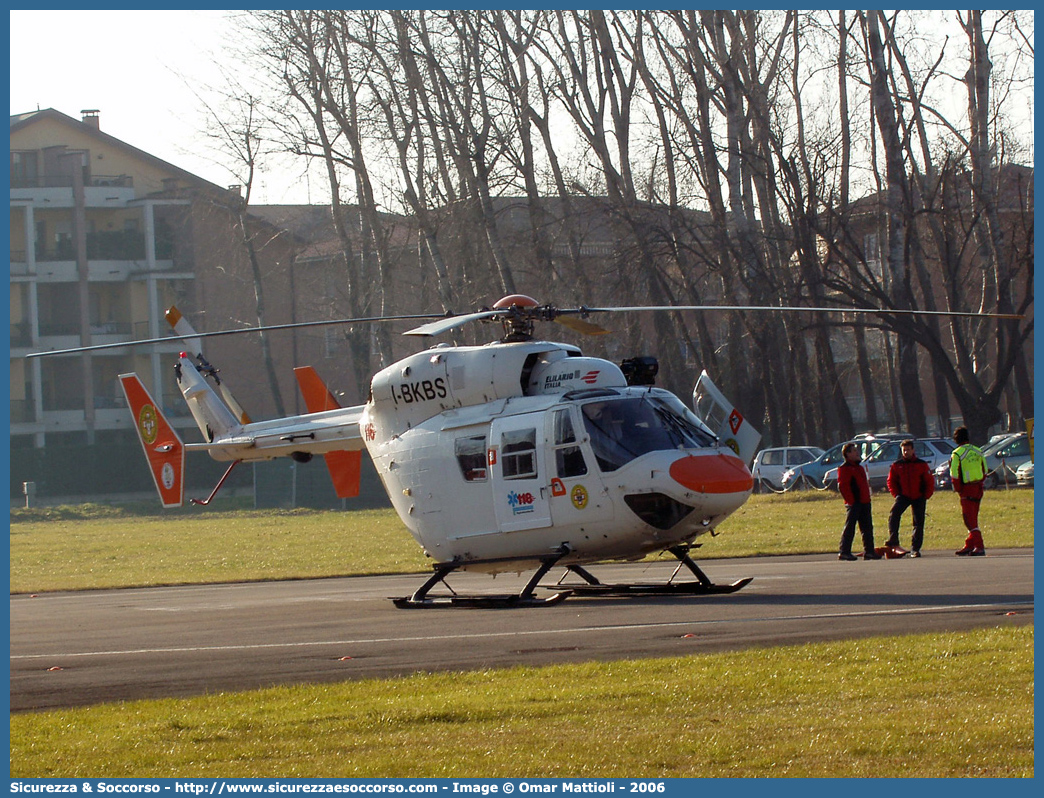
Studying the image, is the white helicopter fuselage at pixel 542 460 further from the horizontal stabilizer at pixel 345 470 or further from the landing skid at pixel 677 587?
the horizontal stabilizer at pixel 345 470

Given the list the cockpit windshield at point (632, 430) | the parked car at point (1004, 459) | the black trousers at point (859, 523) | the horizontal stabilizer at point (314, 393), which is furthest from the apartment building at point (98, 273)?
the cockpit windshield at point (632, 430)

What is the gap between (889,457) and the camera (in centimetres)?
3928

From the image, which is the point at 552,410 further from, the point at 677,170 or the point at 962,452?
the point at 677,170

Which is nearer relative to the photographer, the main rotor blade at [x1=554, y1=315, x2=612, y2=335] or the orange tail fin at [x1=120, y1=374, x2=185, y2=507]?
the main rotor blade at [x1=554, y1=315, x2=612, y2=335]

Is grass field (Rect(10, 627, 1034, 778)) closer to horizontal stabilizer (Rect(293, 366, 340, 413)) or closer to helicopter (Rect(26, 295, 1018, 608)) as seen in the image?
helicopter (Rect(26, 295, 1018, 608))

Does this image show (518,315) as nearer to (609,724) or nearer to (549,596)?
(549,596)

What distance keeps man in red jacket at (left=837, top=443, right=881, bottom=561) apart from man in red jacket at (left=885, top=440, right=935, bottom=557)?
35 centimetres

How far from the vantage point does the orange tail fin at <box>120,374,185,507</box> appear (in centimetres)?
1873

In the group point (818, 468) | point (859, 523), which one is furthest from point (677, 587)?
point (818, 468)

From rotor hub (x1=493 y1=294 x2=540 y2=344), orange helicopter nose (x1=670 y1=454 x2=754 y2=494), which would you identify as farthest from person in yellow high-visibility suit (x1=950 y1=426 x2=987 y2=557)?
rotor hub (x1=493 y1=294 x2=540 y2=344)

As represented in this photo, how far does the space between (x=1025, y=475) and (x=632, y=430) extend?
26.2 metres

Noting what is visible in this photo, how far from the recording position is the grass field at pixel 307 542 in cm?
2277

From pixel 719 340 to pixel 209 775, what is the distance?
49144 mm

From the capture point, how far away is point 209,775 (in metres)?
6.64
